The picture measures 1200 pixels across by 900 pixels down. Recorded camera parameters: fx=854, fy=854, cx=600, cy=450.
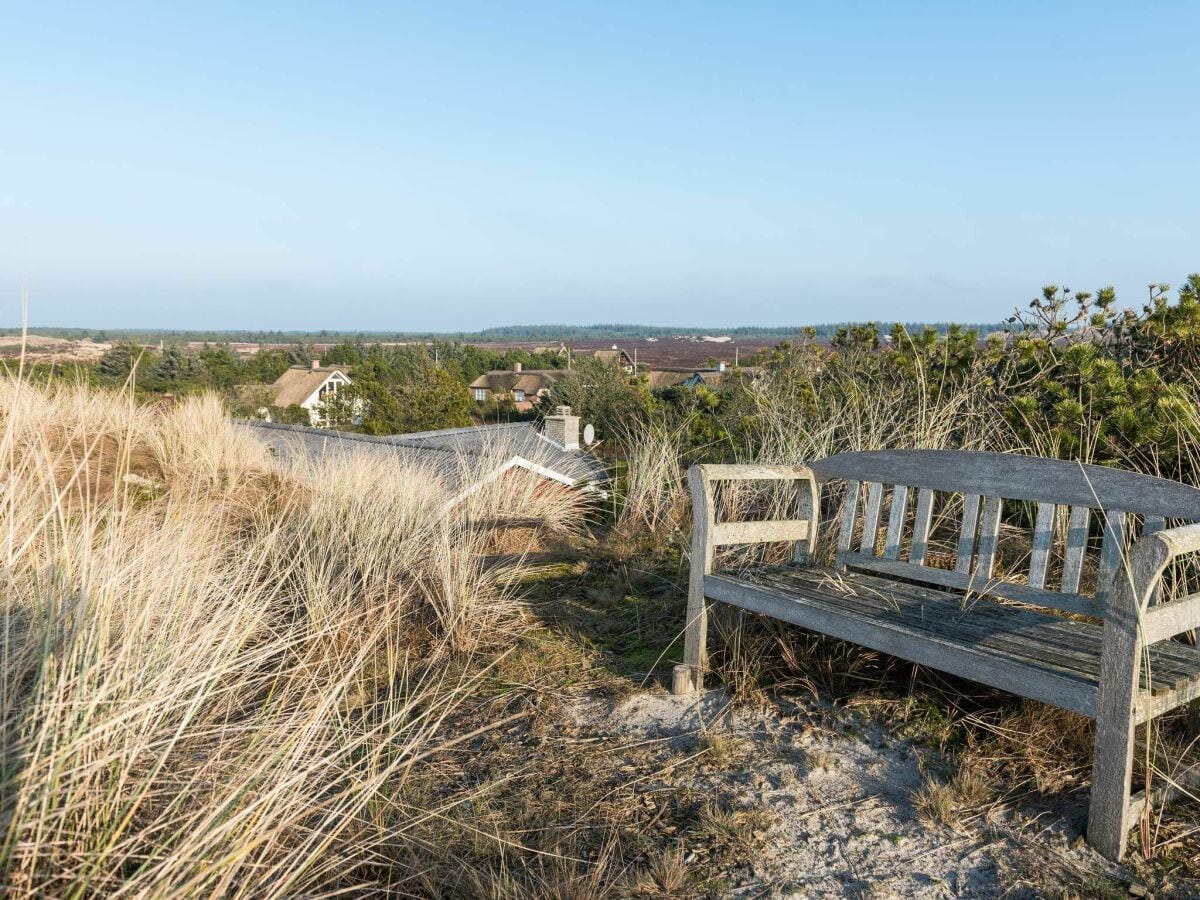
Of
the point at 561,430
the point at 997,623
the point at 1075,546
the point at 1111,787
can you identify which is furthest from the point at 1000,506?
the point at 561,430

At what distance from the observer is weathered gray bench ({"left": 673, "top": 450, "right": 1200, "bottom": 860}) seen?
2.08m

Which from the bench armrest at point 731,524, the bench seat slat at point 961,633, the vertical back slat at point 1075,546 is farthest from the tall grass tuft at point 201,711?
the vertical back slat at point 1075,546

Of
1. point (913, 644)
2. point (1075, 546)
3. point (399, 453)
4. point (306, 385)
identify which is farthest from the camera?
point (306, 385)

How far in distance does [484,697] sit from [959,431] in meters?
3.16

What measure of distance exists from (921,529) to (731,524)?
0.70 meters

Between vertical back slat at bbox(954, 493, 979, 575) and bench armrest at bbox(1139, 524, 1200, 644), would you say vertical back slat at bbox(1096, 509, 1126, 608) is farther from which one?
vertical back slat at bbox(954, 493, 979, 575)

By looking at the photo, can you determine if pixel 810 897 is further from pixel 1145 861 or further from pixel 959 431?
pixel 959 431

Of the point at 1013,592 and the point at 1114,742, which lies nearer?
the point at 1114,742

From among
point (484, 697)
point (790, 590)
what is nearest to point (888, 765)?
point (790, 590)

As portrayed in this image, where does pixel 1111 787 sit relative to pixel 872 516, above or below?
below

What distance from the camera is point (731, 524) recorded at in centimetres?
331

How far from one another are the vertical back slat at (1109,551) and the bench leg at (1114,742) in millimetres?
604

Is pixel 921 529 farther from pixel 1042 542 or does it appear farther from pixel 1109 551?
pixel 1109 551

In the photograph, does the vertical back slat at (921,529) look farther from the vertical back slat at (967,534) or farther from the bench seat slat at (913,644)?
the bench seat slat at (913,644)
